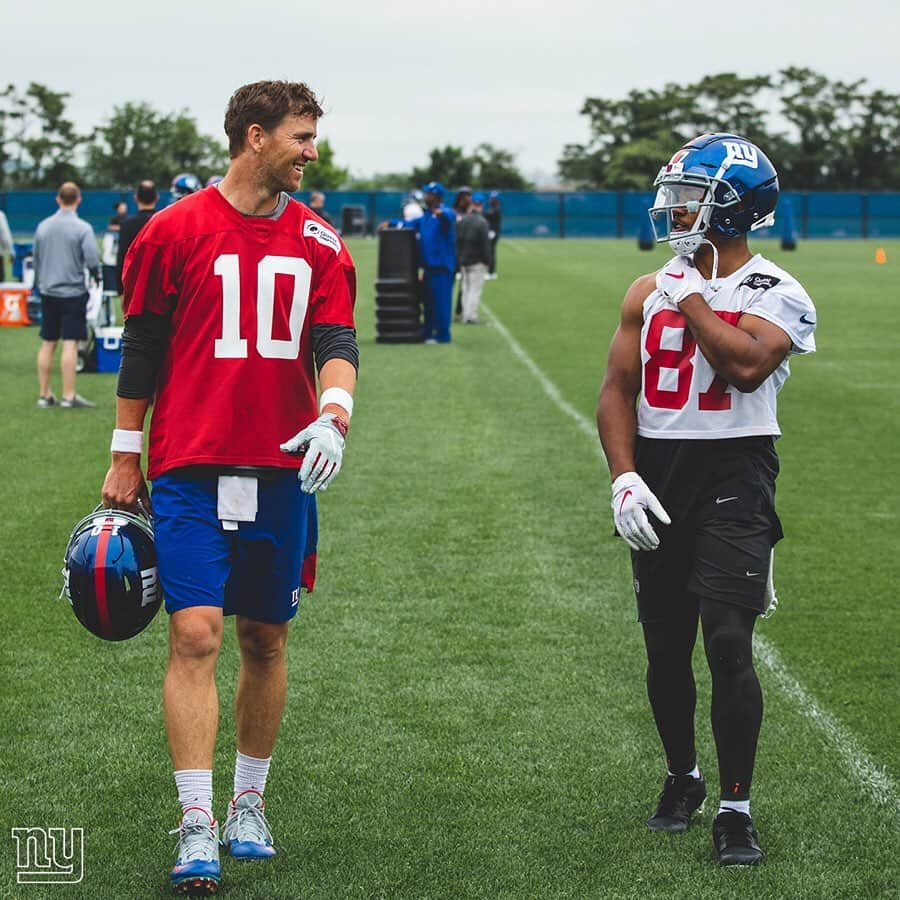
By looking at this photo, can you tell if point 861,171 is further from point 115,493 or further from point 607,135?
point 115,493

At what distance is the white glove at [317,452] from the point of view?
400cm

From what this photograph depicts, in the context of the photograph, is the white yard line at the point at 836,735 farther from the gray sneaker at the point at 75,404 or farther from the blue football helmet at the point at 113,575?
the gray sneaker at the point at 75,404

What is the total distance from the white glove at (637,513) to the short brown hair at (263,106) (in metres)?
1.37

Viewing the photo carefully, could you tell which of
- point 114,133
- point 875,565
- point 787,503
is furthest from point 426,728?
point 114,133

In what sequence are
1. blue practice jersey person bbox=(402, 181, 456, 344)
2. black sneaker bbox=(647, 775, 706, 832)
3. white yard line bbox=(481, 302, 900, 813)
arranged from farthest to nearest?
blue practice jersey person bbox=(402, 181, 456, 344) < white yard line bbox=(481, 302, 900, 813) < black sneaker bbox=(647, 775, 706, 832)

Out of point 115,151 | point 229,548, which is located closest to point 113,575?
point 229,548

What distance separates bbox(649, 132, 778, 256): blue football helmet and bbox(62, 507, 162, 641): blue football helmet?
1.69 m

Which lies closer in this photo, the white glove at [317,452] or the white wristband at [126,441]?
the white glove at [317,452]

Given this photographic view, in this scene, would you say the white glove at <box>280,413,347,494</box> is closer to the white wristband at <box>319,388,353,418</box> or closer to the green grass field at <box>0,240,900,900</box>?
the white wristband at <box>319,388,353,418</box>


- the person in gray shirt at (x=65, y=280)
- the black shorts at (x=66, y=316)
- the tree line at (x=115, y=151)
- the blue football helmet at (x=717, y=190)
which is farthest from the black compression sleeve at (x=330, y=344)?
the tree line at (x=115, y=151)

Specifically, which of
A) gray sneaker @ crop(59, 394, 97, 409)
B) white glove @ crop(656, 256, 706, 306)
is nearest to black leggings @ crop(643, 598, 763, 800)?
white glove @ crop(656, 256, 706, 306)

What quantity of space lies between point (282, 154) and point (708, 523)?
1555 millimetres

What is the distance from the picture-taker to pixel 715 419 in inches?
172

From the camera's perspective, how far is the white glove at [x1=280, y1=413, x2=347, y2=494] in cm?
400
